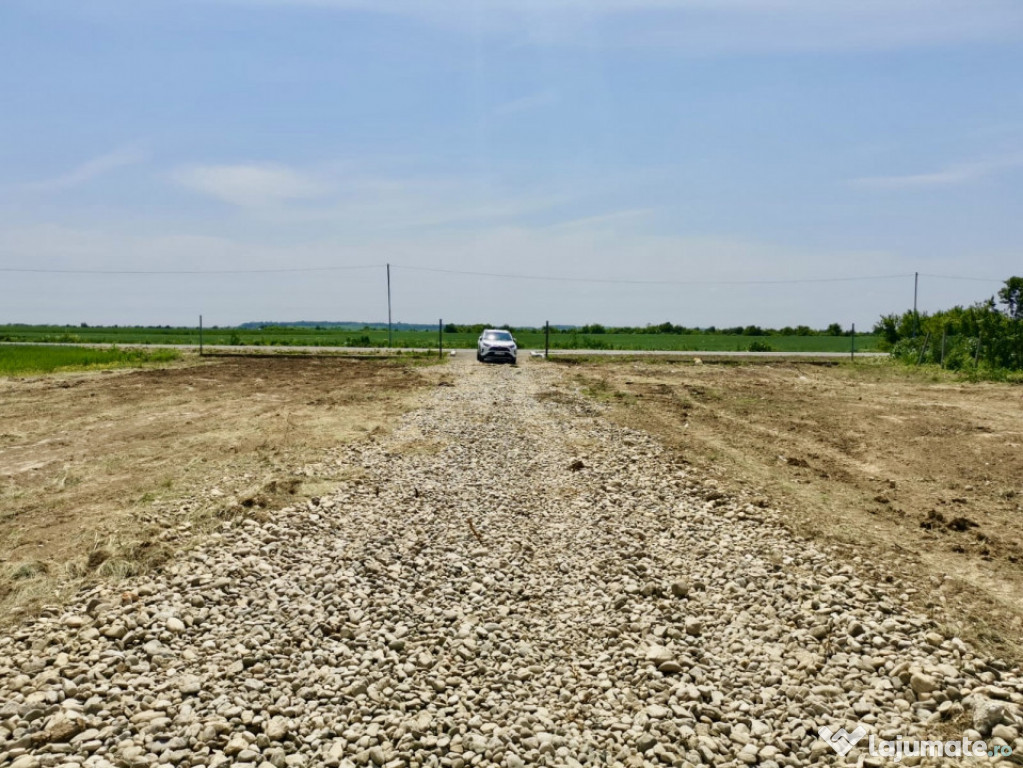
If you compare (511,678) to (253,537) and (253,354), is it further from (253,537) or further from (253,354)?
(253,354)

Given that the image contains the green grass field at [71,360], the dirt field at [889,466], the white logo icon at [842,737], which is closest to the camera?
the white logo icon at [842,737]

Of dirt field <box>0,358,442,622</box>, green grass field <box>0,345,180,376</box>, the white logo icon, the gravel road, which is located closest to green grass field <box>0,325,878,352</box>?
green grass field <box>0,345,180,376</box>

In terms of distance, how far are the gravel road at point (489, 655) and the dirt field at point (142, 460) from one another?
960 mm

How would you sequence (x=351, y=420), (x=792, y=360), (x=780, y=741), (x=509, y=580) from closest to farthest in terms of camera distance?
(x=780, y=741) < (x=509, y=580) < (x=351, y=420) < (x=792, y=360)

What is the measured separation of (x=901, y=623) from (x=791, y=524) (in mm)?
2671

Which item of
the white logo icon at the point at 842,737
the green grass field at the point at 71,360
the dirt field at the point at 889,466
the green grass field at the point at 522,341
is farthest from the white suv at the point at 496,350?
the white logo icon at the point at 842,737

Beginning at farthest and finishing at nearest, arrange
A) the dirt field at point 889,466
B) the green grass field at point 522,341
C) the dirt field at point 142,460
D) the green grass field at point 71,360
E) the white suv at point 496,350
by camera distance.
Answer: the green grass field at point 522,341 < the white suv at point 496,350 < the green grass field at point 71,360 < the dirt field at point 142,460 < the dirt field at point 889,466

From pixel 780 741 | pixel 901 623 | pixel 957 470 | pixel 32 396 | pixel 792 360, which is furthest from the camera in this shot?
pixel 792 360

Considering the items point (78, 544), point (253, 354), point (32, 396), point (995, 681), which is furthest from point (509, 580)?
point (253, 354)

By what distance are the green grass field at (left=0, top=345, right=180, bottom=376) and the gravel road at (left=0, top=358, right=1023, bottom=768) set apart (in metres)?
27.6

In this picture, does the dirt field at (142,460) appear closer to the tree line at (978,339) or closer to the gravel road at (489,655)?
the gravel road at (489,655)

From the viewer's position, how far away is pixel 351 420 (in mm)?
16266

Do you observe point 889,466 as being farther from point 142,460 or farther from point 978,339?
point 978,339

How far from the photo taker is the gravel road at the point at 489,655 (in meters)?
4.34
